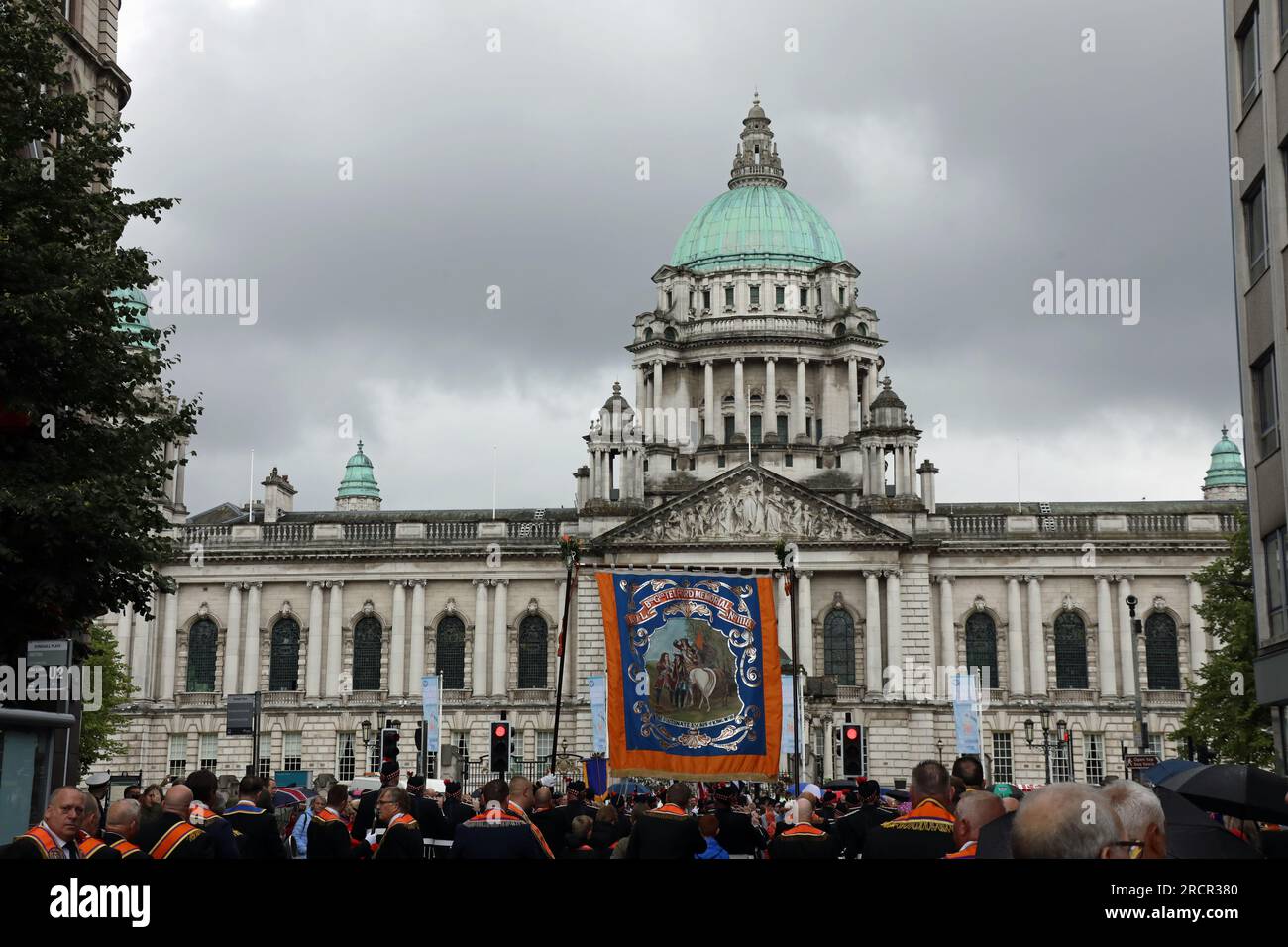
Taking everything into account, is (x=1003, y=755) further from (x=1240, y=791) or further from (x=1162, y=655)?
(x=1240, y=791)

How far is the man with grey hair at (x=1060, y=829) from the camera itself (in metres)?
5.70

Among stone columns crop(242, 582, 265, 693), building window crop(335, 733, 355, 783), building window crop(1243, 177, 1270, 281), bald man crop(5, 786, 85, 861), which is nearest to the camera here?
bald man crop(5, 786, 85, 861)

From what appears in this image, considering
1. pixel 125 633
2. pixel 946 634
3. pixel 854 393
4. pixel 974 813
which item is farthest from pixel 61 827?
pixel 854 393

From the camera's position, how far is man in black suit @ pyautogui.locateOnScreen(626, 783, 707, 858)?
13992mm

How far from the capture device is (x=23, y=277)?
2180cm

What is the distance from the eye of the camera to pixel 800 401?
289 feet

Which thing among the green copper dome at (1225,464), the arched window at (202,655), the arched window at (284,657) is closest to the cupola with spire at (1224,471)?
the green copper dome at (1225,464)

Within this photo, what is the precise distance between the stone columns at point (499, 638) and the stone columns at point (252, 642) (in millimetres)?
11926

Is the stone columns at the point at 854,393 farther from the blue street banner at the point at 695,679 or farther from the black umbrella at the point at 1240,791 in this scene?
the black umbrella at the point at 1240,791

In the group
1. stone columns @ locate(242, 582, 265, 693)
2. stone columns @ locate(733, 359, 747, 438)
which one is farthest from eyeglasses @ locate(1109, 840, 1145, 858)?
stone columns @ locate(733, 359, 747, 438)

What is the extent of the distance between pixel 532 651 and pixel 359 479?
48.4 m

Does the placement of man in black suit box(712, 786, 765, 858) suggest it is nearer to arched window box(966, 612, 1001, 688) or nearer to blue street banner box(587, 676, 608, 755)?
blue street banner box(587, 676, 608, 755)

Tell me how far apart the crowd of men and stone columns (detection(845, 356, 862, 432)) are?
68.2m

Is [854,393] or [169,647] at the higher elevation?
[854,393]
